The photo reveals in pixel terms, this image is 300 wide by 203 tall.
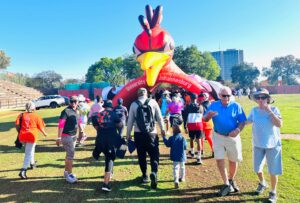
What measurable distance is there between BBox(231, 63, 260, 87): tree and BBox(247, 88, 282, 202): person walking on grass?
72683 millimetres

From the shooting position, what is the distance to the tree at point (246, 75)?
72.8 m

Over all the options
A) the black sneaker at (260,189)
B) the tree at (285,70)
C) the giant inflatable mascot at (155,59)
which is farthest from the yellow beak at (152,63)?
the tree at (285,70)

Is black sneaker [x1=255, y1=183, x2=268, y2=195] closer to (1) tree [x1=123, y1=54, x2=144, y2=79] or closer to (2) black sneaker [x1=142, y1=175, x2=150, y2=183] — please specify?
(2) black sneaker [x1=142, y1=175, x2=150, y2=183]

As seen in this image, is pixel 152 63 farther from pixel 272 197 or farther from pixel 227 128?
pixel 272 197

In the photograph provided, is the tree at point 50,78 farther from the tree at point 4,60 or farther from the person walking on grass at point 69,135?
the person walking on grass at point 69,135

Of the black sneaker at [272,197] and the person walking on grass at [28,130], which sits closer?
the black sneaker at [272,197]

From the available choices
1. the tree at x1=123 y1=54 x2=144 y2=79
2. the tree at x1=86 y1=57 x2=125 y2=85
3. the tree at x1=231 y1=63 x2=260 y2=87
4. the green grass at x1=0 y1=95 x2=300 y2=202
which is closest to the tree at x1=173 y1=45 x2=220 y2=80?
the tree at x1=123 y1=54 x2=144 y2=79

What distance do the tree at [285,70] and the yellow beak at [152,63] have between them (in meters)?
75.9

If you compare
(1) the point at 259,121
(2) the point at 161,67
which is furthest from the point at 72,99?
(2) the point at 161,67

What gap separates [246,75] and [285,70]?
44.5 ft

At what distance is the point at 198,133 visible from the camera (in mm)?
6551

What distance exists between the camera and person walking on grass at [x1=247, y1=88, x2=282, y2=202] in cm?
404

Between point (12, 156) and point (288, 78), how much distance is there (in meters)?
82.7

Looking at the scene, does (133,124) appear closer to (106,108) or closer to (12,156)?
(106,108)
